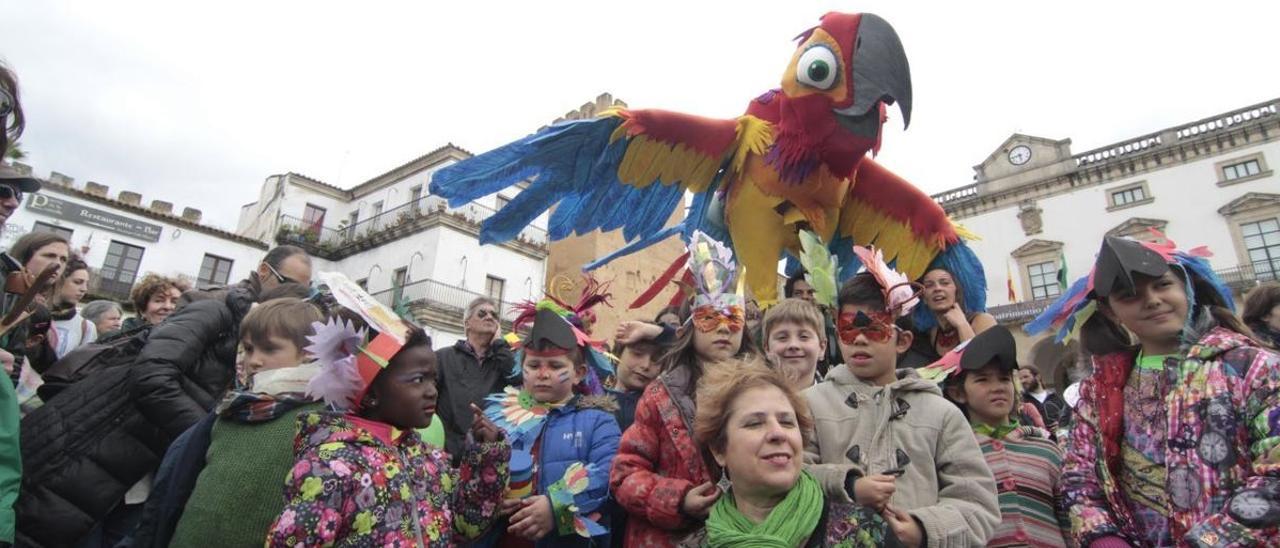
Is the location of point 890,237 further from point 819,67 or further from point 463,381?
point 463,381

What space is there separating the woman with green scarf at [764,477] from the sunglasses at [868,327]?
432 mm

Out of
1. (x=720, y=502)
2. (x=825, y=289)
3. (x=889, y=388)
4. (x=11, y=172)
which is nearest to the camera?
(x=720, y=502)

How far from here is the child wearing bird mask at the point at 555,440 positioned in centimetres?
232

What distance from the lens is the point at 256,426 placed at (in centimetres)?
191

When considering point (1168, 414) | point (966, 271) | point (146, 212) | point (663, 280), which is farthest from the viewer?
point (146, 212)

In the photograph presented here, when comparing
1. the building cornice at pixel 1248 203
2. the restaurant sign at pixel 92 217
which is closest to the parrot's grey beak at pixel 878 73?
the restaurant sign at pixel 92 217

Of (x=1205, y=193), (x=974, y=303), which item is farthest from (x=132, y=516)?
(x=1205, y=193)

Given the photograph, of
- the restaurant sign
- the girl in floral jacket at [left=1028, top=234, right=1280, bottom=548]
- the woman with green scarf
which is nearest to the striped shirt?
the girl in floral jacket at [left=1028, top=234, right=1280, bottom=548]

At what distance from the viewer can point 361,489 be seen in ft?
5.72

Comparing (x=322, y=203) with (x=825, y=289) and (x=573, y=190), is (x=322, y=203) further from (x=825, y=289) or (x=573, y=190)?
(x=825, y=289)

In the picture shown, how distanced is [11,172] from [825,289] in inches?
112

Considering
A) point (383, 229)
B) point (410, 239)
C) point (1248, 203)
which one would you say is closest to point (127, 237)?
point (383, 229)

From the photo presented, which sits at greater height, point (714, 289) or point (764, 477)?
point (714, 289)

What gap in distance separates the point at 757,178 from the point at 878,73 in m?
0.97
